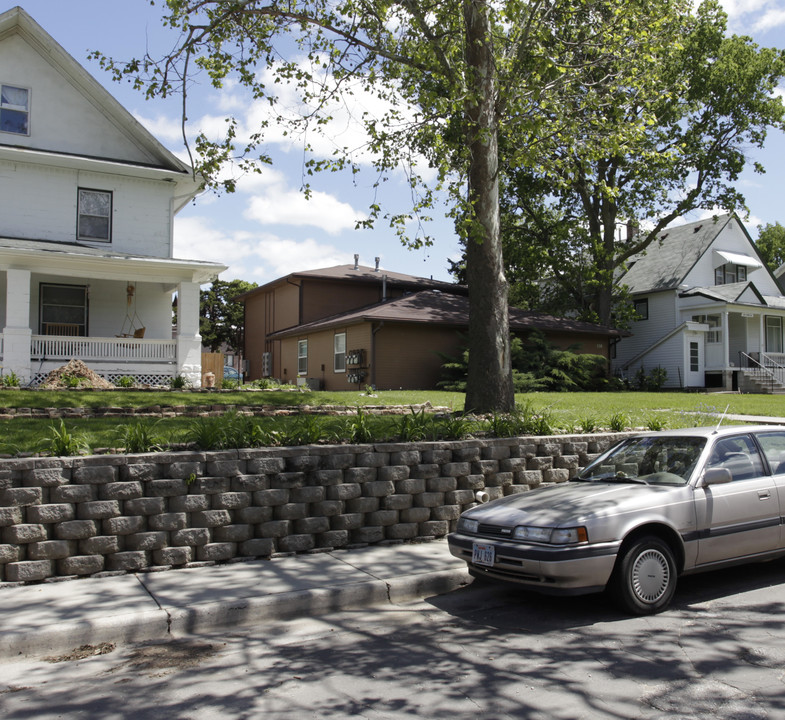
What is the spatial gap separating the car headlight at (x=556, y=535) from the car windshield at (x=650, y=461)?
1149mm

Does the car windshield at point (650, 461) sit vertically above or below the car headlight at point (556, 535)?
above

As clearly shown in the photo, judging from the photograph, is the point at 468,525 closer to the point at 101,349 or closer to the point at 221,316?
the point at 101,349

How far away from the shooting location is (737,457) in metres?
6.47

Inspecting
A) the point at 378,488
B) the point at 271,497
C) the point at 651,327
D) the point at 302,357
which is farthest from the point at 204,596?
the point at 651,327

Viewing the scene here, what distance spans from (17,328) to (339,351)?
11697mm

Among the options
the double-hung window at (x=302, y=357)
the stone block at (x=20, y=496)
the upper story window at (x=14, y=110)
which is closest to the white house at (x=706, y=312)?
the double-hung window at (x=302, y=357)

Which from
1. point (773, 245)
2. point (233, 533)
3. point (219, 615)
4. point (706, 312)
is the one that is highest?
point (773, 245)

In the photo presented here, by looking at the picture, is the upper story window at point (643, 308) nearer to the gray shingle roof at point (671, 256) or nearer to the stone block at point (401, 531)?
the gray shingle roof at point (671, 256)

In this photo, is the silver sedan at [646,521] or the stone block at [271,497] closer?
the silver sedan at [646,521]

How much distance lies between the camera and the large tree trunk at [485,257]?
10.8m

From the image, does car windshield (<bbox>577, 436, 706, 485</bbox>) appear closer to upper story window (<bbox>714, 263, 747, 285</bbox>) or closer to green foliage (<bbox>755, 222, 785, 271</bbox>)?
upper story window (<bbox>714, 263, 747, 285</bbox>)

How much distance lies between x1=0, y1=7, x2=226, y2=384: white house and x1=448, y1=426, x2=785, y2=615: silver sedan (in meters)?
13.9

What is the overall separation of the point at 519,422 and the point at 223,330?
46199 millimetres

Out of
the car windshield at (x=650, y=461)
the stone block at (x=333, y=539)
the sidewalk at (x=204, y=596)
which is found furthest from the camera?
the stone block at (x=333, y=539)
